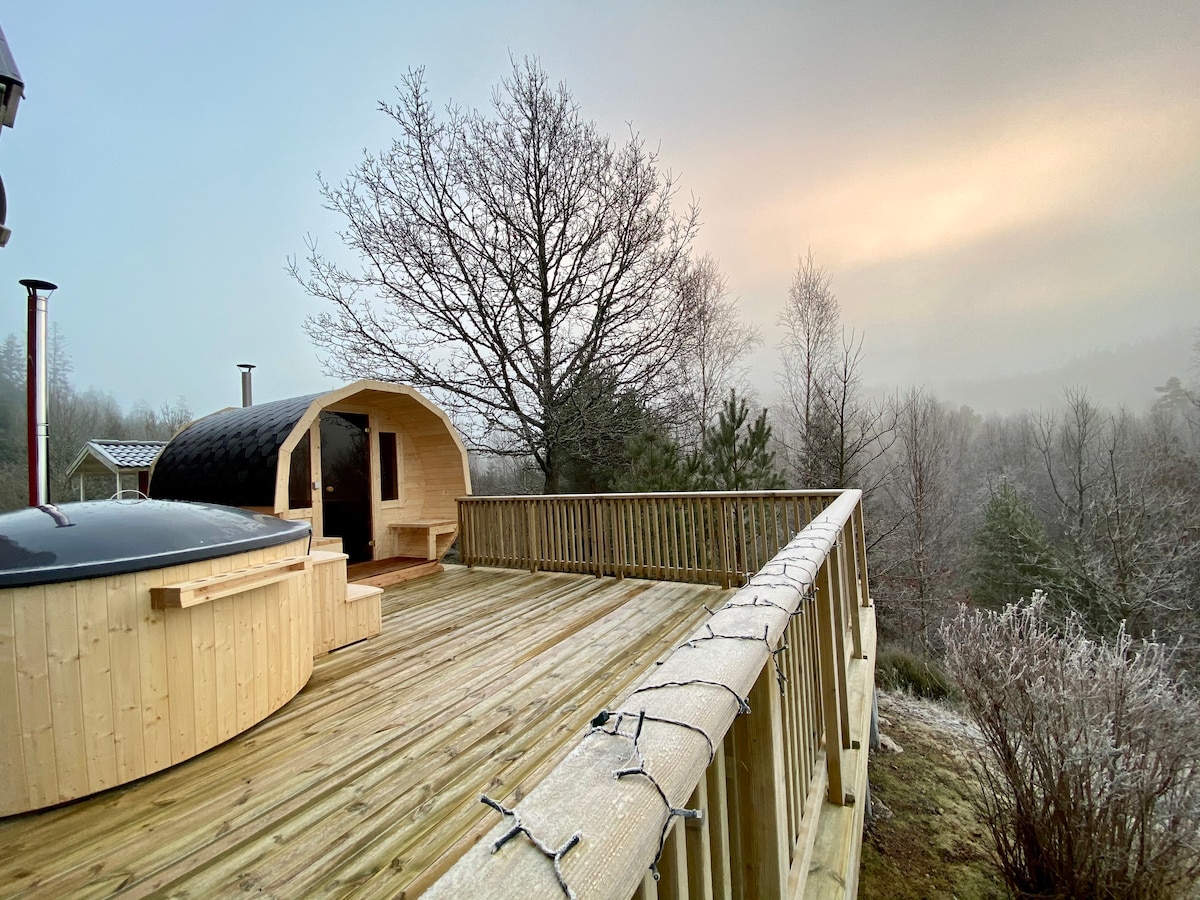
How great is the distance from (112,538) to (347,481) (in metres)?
3.78

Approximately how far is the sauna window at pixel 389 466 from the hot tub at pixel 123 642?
3637mm

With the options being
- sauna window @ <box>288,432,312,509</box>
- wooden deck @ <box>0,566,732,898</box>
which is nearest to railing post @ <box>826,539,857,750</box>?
wooden deck @ <box>0,566,732,898</box>

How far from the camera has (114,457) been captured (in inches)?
323

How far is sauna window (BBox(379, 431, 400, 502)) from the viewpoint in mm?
6734

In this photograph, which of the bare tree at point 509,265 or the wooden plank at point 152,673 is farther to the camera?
the bare tree at point 509,265

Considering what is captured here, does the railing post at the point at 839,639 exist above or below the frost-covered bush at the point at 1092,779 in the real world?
above

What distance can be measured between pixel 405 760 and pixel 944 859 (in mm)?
4304

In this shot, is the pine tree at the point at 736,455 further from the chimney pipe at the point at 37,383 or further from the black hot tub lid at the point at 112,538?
the chimney pipe at the point at 37,383

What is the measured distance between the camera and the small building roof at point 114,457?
8109mm

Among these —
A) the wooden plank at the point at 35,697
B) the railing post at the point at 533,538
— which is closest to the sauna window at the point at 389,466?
the railing post at the point at 533,538

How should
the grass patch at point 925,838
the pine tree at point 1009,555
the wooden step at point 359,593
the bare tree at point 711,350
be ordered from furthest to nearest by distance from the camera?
the bare tree at point 711,350 < the pine tree at point 1009,555 < the wooden step at point 359,593 < the grass patch at point 925,838

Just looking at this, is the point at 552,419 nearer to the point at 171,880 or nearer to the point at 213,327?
the point at 171,880

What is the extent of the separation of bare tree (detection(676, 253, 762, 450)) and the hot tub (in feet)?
32.2

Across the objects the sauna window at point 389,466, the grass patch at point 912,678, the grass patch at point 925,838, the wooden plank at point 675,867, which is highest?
the sauna window at point 389,466
